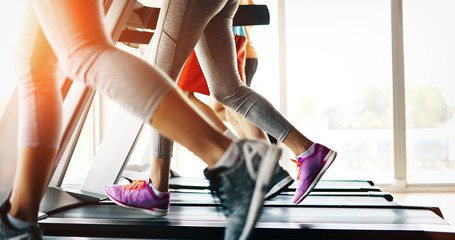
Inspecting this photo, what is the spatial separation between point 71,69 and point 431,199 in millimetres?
3569

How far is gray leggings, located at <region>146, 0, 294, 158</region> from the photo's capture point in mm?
1102

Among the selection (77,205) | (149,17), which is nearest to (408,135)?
(149,17)

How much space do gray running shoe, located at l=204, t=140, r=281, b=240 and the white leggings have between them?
0.53ft

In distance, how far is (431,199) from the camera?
352 cm

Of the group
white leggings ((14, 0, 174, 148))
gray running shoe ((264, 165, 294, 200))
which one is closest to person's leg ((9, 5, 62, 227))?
white leggings ((14, 0, 174, 148))

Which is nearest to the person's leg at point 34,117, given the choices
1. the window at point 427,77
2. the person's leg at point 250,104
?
the person's leg at point 250,104

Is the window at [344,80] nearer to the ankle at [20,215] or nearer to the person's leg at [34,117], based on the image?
the person's leg at [34,117]

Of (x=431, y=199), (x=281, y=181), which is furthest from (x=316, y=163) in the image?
(x=431, y=199)

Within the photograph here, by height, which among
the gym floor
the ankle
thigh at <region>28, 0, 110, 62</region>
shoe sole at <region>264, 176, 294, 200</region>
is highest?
thigh at <region>28, 0, 110, 62</region>

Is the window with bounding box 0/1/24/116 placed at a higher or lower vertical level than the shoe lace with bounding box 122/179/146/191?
higher

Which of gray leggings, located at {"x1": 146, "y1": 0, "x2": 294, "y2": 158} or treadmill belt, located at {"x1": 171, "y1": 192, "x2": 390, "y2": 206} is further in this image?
treadmill belt, located at {"x1": 171, "y1": 192, "x2": 390, "y2": 206}

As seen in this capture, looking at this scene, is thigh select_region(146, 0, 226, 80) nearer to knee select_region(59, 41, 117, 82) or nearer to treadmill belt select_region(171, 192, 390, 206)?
knee select_region(59, 41, 117, 82)

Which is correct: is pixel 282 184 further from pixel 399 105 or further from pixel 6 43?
pixel 399 105

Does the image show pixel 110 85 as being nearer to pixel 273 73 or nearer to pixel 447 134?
pixel 273 73
